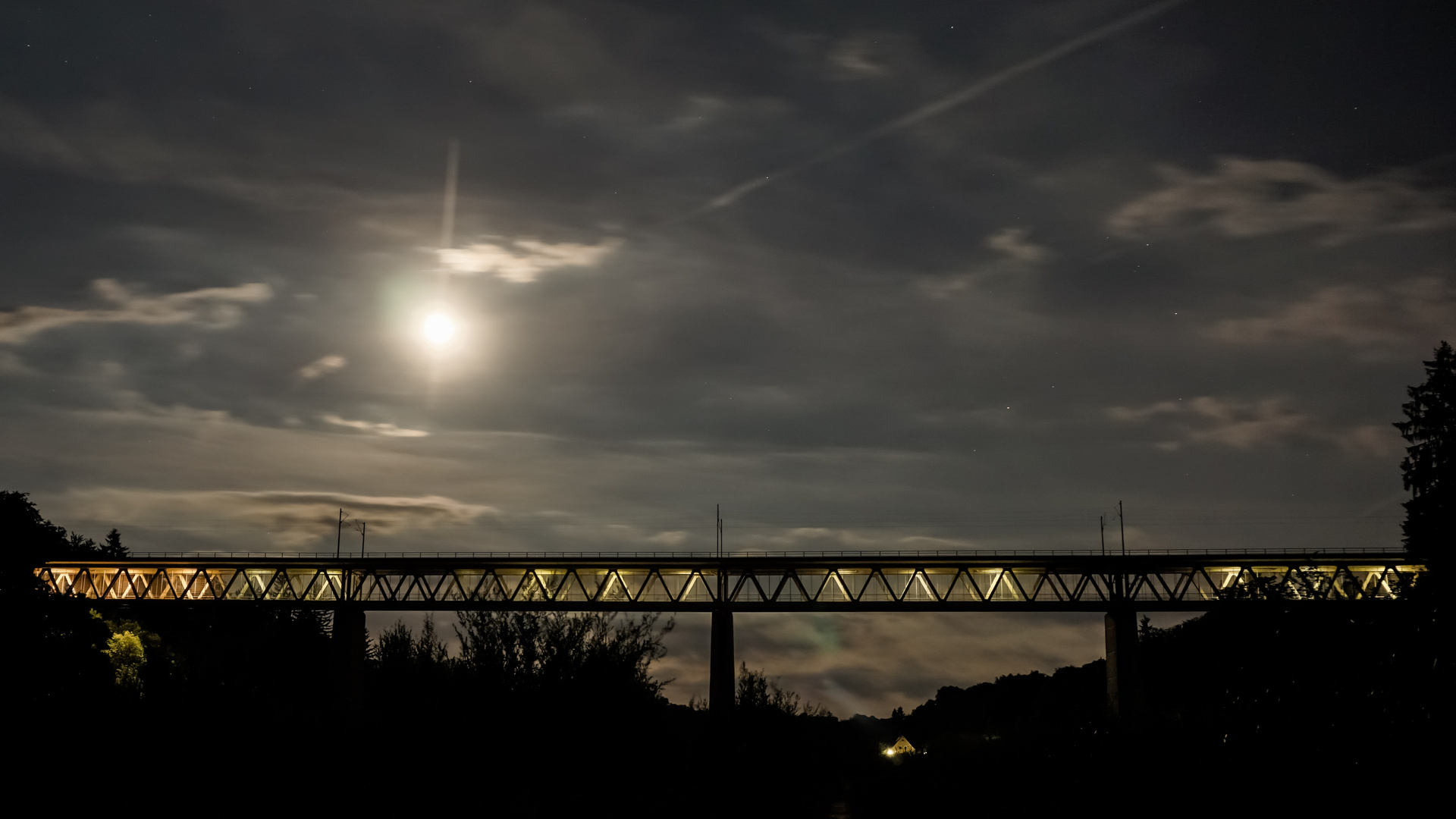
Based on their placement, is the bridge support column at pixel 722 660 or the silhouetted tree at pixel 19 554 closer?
the silhouetted tree at pixel 19 554

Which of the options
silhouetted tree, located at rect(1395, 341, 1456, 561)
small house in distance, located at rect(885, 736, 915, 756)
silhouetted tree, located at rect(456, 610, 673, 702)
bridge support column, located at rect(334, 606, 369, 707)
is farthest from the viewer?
small house in distance, located at rect(885, 736, 915, 756)

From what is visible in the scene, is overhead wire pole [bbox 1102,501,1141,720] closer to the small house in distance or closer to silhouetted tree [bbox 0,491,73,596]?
the small house in distance

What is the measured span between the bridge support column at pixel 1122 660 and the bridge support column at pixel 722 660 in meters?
25.3

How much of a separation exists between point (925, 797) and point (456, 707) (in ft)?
64.9

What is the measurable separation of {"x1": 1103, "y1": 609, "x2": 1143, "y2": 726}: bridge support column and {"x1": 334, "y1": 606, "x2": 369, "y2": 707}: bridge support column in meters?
54.2

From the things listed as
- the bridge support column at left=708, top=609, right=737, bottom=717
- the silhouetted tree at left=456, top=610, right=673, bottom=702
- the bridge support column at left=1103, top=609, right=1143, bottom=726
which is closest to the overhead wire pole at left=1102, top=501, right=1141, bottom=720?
the bridge support column at left=1103, top=609, right=1143, bottom=726

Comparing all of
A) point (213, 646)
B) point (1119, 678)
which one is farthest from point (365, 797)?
point (213, 646)

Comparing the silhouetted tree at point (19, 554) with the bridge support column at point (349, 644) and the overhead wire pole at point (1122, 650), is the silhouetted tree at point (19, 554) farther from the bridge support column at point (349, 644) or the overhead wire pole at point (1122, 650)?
the overhead wire pole at point (1122, 650)

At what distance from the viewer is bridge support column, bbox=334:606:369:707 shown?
94812mm

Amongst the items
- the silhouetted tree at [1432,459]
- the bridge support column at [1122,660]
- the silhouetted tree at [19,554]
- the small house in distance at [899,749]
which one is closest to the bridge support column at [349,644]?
the silhouetted tree at [19,554]

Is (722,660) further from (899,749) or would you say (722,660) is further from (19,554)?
(19,554)

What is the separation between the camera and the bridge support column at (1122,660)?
283 ft

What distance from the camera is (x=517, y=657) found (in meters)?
40.7

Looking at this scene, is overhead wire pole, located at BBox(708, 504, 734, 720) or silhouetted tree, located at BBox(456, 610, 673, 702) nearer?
silhouetted tree, located at BBox(456, 610, 673, 702)
